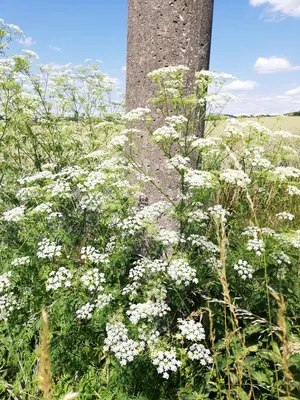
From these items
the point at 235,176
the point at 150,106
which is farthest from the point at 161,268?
the point at 150,106

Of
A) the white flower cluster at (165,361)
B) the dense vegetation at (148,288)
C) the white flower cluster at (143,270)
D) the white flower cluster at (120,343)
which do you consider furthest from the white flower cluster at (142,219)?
the white flower cluster at (165,361)

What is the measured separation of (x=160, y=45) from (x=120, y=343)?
8.87 feet

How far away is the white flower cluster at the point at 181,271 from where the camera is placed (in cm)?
236

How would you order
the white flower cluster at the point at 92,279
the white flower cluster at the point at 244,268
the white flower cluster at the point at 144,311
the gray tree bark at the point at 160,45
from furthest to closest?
1. the gray tree bark at the point at 160,45
2. the white flower cluster at the point at 244,268
3. the white flower cluster at the point at 92,279
4. the white flower cluster at the point at 144,311

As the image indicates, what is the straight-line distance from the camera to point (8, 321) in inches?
111

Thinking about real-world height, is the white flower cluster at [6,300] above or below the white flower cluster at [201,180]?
below

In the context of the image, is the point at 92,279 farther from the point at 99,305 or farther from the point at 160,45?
the point at 160,45

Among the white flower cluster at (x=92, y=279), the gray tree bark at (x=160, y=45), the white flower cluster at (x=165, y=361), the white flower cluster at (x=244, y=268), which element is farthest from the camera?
the gray tree bark at (x=160, y=45)

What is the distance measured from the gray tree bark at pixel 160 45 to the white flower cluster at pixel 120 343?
5.35ft

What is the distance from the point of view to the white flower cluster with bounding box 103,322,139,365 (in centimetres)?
214

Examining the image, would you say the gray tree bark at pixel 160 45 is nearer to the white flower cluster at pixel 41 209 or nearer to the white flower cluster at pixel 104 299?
the white flower cluster at pixel 41 209

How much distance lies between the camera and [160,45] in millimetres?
3416

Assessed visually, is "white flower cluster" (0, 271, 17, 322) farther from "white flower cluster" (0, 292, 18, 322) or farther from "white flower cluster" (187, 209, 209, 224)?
"white flower cluster" (187, 209, 209, 224)

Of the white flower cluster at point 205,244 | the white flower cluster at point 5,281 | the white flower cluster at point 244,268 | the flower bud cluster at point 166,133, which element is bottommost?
the white flower cluster at point 5,281
